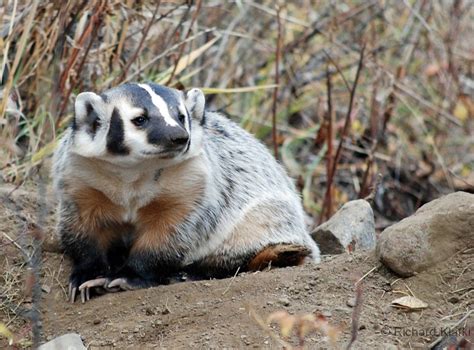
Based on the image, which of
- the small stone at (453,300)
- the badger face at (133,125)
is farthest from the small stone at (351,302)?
the badger face at (133,125)

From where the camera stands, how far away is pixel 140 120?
12.2 feet

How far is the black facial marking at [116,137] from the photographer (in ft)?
12.3

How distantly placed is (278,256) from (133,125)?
39.2 inches

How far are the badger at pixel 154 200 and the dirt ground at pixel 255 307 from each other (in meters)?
0.18

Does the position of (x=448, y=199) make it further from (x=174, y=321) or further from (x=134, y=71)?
(x=134, y=71)

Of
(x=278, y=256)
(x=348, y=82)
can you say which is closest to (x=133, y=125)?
(x=278, y=256)

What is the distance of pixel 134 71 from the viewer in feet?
18.5

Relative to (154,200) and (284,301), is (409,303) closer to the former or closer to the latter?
(284,301)

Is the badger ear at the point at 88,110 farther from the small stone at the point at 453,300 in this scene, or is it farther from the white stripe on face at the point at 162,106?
the small stone at the point at 453,300

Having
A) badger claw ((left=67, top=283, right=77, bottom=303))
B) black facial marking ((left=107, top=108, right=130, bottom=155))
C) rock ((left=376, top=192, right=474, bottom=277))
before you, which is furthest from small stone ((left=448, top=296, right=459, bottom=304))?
badger claw ((left=67, top=283, right=77, bottom=303))

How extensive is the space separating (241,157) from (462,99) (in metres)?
4.06

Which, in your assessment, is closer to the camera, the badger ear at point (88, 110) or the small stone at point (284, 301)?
the small stone at point (284, 301)

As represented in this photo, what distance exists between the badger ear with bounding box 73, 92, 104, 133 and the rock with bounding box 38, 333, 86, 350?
0.92m

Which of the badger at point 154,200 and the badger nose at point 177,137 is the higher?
the badger nose at point 177,137
